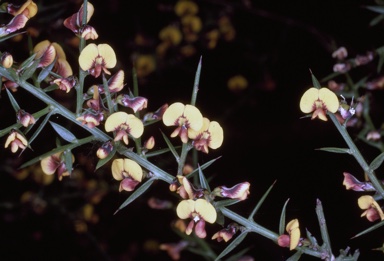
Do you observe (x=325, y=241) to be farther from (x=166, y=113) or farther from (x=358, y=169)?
(x=358, y=169)

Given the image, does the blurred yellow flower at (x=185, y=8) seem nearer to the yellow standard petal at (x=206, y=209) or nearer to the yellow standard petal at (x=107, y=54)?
the yellow standard petal at (x=107, y=54)

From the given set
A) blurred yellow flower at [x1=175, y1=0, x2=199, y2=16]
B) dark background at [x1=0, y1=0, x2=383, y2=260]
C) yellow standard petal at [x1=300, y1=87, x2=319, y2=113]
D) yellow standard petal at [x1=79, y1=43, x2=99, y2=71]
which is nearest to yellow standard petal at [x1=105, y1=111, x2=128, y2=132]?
yellow standard petal at [x1=79, y1=43, x2=99, y2=71]

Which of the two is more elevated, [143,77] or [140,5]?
[140,5]

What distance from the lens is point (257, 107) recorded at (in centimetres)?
294

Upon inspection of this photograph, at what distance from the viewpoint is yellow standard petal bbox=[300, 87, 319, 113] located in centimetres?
119

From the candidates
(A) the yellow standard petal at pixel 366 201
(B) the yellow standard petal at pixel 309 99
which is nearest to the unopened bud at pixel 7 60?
(B) the yellow standard petal at pixel 309 99

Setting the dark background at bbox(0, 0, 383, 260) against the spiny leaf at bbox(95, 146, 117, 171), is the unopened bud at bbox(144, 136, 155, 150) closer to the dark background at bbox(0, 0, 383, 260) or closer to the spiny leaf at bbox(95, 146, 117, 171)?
the spiny leaf at bbox(95, 146, 117, 171)

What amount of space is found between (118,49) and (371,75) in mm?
1396

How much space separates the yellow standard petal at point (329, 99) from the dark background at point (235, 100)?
1151 mm

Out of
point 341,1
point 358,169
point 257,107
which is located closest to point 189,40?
point 257,107

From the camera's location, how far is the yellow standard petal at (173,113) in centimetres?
119

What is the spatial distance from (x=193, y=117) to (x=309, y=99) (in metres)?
0.27

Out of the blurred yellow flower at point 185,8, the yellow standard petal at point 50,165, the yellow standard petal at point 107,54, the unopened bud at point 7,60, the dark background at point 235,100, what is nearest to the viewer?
the unopened bud at point 7,60

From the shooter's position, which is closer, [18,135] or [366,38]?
[18,135]
